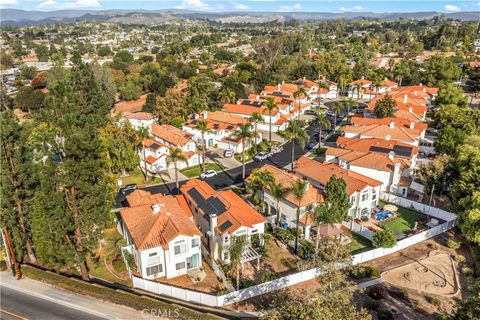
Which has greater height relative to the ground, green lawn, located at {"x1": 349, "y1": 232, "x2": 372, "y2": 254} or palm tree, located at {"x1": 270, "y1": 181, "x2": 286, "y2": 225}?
palm tree, located at {"x1": 270, "y1": 181, "x2": 286, "y2": 225}

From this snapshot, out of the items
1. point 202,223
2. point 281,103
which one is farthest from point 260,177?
point 281,103

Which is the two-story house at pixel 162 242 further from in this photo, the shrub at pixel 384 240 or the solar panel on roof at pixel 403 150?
the solar panel on roof at pixel 403 150

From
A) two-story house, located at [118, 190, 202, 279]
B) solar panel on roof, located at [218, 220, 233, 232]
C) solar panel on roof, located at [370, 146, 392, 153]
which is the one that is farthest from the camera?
solar panel on roof, located at [370, 146, 392, 153]

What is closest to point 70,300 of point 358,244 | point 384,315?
point 384,315

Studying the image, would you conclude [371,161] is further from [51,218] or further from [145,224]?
[51,218]

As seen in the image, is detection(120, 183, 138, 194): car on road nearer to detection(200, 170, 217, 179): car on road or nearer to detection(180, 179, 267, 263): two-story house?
detection(200, 170, 217, 179): car on road

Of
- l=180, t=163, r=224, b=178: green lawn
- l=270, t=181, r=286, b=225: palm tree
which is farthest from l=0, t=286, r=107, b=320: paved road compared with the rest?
l=180, t=163, r=224, b=178: green lawn
